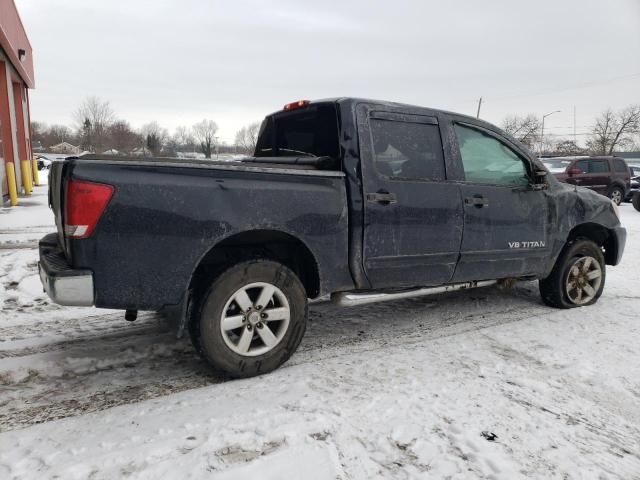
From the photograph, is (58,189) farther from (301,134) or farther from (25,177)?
(25,177)

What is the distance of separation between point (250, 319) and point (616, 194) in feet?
59.3

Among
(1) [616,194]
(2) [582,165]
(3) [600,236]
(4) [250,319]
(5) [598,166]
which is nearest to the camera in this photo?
(4) [250,319]

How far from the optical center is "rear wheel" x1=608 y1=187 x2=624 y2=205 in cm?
1711

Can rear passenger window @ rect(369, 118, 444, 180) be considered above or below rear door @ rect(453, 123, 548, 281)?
above

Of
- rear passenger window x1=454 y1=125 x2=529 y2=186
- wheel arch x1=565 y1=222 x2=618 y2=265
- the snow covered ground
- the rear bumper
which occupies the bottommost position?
the snow covered ground

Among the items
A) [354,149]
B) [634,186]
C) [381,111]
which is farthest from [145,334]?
[634,186]

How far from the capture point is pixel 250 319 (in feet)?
10.3

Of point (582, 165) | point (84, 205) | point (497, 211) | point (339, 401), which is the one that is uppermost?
point (582, 165)

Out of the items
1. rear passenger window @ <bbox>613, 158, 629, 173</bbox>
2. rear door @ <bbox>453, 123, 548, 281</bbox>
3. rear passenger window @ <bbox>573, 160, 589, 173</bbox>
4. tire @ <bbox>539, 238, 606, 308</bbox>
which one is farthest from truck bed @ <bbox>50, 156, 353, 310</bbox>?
rear passenger window @ <bbox>613, 158, 629, 173</bbox>

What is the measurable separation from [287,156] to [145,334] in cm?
194

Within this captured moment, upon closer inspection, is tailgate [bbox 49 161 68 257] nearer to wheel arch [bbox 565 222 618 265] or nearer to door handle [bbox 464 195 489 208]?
door handle [bbox 464 195 489 208]

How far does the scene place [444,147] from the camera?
401 centimetres

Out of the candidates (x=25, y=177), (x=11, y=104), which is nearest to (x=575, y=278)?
(x=11, y=104)

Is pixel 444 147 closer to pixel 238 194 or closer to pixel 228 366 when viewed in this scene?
pixel 238 194
